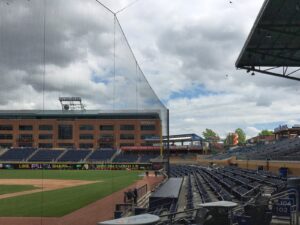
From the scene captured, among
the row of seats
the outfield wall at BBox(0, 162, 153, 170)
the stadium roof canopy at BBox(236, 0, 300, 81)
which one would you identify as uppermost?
the stadium roof canopy at BBox(236, 0, 300, 81)

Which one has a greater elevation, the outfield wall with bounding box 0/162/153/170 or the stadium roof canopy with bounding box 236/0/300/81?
the stadium roof canopy with bounding box 236/0/300/81

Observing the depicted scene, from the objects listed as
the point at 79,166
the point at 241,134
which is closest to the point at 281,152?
the point at 79,166

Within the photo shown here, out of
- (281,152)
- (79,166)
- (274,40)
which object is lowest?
(79,166)

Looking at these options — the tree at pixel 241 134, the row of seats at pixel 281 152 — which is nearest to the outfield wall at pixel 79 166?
the row of seats at pixel 281 152

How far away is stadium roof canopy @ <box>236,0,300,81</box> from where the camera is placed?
15773 millimetres

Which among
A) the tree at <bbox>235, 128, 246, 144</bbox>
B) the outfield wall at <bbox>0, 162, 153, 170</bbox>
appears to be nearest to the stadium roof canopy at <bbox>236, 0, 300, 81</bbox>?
the outfield wall at <bbox>0, 162, 153, 170</bbox>

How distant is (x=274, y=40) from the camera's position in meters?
19.5

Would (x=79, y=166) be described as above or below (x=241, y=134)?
below

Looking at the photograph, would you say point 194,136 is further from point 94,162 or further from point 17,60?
point 17,60

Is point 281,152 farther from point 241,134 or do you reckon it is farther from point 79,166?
point 241,134

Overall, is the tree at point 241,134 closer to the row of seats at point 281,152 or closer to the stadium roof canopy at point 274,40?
the row of seats at point 281,152

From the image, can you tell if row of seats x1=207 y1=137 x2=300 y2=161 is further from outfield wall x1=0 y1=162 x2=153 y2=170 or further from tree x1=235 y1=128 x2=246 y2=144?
tree x1=235 y1=128 x2=246 y2=144

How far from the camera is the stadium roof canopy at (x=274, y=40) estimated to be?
1577 centimetres

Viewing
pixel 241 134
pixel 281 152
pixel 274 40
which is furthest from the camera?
pixel 241 134
